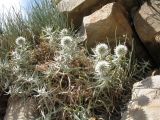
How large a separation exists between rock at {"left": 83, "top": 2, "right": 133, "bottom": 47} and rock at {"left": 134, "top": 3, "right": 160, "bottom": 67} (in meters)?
0.09

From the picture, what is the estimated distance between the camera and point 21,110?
2988mm

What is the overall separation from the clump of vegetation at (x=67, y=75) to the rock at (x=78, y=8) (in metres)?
0.12

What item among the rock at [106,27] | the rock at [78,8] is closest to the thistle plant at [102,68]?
the rock at [106,27]

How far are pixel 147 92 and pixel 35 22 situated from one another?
1.34 m

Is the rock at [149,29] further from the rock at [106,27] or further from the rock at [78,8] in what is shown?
the rock at [78,8]

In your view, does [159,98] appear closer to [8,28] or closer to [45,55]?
[45,55]

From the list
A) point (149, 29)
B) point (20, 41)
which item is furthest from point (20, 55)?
point (149, 29)

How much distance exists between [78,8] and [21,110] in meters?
0.98

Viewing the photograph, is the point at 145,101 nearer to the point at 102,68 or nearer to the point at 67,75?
the point at 102,68

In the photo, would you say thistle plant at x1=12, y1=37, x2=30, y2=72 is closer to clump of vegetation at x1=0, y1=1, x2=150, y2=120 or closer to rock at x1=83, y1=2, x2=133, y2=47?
clump of vegetation at x1=0, y1=1, x2=150, y2=120

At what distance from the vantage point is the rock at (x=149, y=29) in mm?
3162

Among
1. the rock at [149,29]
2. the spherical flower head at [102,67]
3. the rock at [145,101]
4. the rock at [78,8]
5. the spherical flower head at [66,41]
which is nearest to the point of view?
the rock at [145,101]

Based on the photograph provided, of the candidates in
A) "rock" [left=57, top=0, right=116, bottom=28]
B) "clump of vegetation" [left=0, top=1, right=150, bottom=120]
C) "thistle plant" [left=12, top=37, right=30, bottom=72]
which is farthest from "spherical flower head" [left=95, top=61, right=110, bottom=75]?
"rock" [left=57, top=0, right=116, bottom=28]

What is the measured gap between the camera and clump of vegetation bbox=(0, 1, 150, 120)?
2.84m
